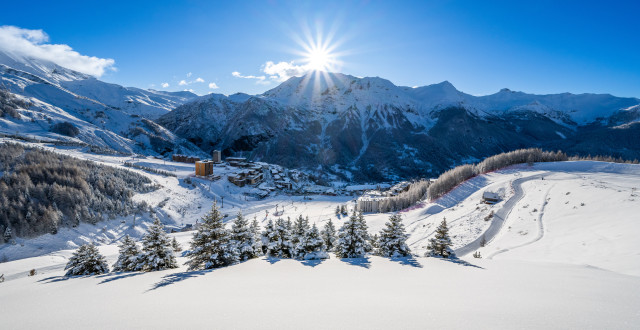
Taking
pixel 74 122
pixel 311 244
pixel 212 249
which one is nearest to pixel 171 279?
pixel 212 249

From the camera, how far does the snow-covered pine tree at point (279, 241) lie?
15.2 metres

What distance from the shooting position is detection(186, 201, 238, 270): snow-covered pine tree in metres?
13.1

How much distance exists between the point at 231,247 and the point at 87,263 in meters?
8.06

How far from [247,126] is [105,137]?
93.5 metres

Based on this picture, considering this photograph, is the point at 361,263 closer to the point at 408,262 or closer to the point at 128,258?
the point at 408,262

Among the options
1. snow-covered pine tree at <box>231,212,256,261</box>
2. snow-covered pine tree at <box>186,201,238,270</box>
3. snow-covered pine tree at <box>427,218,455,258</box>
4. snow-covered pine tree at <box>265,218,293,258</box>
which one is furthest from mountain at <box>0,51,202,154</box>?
snow-covered pine tree at <box>427,218,455,258</box>

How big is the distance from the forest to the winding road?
50.6 m

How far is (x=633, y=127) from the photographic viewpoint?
195750 mm

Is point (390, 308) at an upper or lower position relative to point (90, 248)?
upper

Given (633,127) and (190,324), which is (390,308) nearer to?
(190,324)

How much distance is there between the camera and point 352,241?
14906 millimetres

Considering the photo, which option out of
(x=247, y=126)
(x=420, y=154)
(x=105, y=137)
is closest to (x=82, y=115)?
(x=105, y=137)

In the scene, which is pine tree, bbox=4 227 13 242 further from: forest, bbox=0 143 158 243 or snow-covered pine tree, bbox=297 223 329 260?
snow-covered pine tree, bbox=297 223 329 260

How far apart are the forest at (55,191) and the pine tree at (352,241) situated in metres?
43.5
